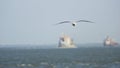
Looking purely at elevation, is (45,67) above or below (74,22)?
below

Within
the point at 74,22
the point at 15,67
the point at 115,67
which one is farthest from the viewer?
the point at 15,67

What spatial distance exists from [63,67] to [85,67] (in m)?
4.21

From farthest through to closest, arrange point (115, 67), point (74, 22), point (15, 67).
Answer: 1. point (15, 67)
2. point (115, 67)
3. point (74, 22)

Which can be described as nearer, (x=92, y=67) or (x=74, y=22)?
(x=74, y=22)

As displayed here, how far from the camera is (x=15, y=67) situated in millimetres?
94000

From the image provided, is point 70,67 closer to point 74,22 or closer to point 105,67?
point 105,67

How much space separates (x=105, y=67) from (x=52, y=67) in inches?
409

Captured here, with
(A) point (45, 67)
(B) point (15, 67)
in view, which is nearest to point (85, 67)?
(A) point (45, 67)

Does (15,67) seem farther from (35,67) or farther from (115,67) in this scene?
(115,67)

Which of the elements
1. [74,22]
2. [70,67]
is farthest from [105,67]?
[74,22]

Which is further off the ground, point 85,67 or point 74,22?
point 74,22

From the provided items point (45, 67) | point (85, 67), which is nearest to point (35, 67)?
point (45, 67)

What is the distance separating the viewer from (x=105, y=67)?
88.9 meters

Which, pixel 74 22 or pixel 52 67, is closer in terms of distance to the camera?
pixel 74 22
